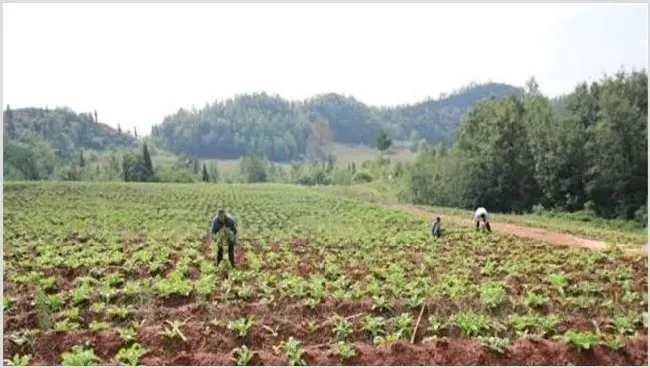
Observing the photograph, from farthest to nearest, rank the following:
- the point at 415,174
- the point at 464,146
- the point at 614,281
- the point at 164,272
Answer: the point at 415,174, the point at 464,146, the point at 164,272, the point at 614,281

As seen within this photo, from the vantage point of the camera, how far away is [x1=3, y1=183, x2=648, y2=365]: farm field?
27.4ft

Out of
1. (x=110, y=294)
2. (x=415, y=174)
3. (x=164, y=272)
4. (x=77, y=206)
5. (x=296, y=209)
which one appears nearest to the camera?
(x=110, y=294)

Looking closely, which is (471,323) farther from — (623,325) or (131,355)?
(131,355)

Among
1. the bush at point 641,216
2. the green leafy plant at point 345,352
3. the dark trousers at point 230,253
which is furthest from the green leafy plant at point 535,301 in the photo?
the bush at point 641,216

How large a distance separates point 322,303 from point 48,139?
87292 mm

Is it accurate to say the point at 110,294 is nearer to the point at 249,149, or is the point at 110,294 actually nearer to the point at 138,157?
the point at 138,157

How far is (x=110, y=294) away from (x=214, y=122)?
149114mm

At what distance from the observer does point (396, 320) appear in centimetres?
961

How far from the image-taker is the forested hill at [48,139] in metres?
55.3

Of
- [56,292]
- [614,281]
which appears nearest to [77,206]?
[56,292]

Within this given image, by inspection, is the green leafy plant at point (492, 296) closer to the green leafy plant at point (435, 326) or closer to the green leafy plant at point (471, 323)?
the green leafy plant at point (471, 323)

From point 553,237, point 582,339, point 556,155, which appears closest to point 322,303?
point 582,339

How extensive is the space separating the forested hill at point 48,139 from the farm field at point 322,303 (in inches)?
1428

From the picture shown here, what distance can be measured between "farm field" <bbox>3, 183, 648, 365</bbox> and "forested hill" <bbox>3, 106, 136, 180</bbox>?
36.3 meters
